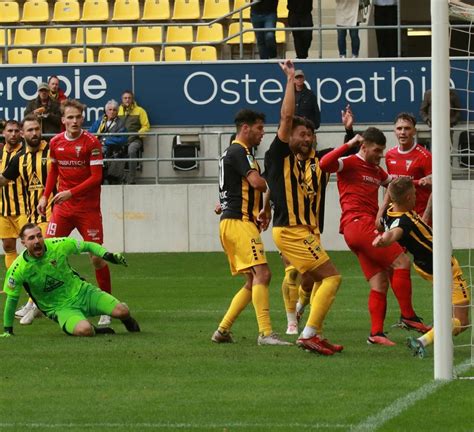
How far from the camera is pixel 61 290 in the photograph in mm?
12633

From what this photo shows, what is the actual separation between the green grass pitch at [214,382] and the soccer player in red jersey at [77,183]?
3.13 feet

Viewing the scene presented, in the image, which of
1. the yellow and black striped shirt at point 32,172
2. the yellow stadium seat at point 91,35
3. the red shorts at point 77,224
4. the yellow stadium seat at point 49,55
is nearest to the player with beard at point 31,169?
the yellow and black striped shirt at point 32,172

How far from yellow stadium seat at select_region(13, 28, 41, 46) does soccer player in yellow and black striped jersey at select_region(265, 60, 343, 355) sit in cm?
1681

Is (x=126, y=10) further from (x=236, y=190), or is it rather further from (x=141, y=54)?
(x=236, y=190)

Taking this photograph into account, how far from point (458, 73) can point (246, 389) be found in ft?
50.4

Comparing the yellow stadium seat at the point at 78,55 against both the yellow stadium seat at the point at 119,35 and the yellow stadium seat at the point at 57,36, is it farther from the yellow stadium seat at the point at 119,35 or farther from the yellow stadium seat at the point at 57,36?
the yellow stadium seat at the point at 119,35

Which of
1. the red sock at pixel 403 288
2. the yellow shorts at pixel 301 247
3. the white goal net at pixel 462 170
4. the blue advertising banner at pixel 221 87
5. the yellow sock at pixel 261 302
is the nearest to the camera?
the yellow shorts at pixel 301 247

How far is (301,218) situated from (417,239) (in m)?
0.99

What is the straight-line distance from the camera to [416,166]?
530 inches

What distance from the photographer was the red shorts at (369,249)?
11953mm

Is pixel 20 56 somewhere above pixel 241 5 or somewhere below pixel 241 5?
below

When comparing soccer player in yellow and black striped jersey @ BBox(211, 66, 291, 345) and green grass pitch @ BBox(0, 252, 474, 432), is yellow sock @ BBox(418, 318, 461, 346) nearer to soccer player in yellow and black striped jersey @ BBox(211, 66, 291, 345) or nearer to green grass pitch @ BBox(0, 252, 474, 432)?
green grass pitch @ BBox(0, 252, 474, 432)

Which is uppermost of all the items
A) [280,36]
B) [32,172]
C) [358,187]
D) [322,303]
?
[280,36]

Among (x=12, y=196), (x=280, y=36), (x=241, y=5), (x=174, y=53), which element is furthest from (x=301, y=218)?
(x=241, y=5)
